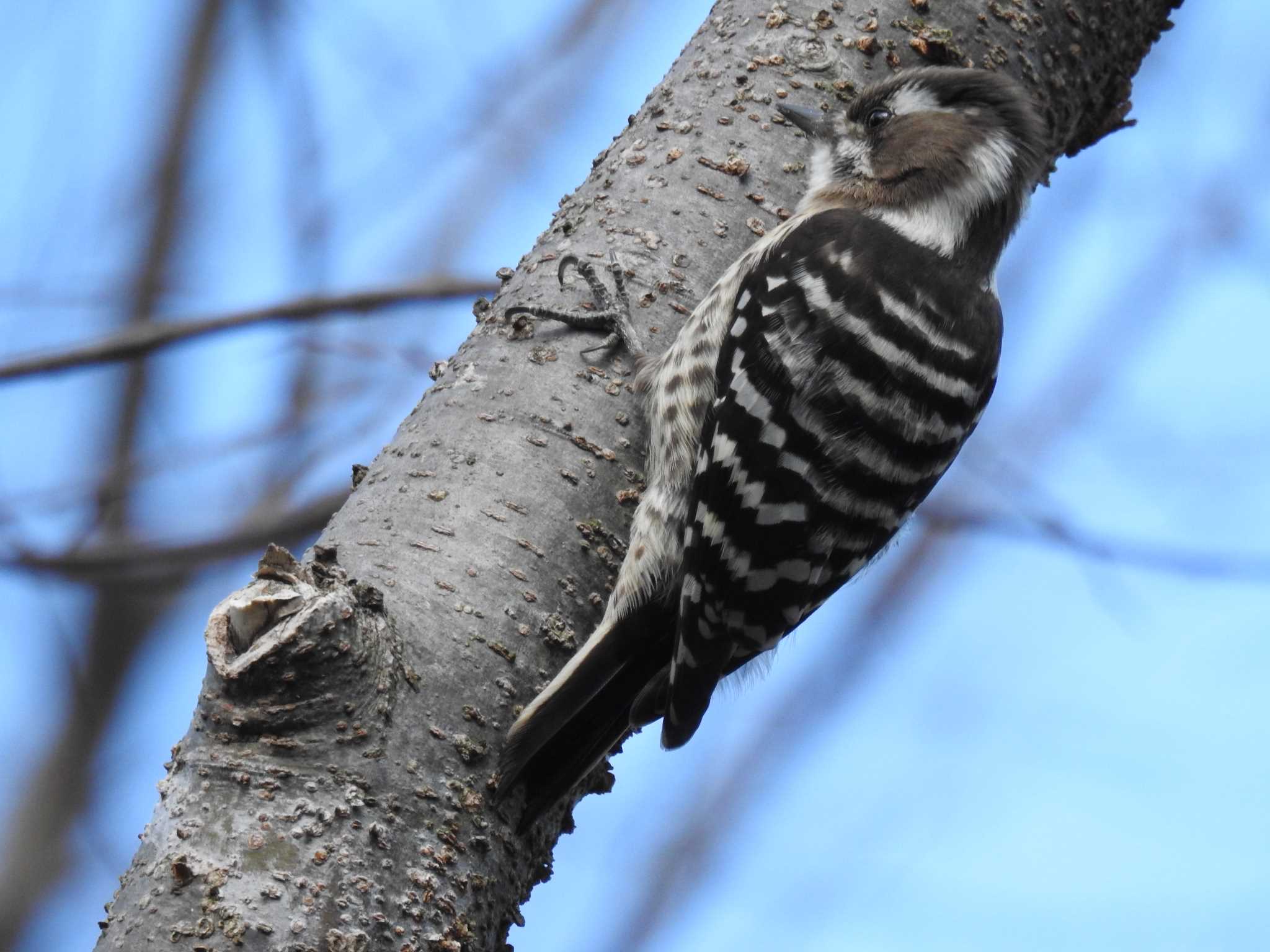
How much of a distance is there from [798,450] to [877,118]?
1.08 metres

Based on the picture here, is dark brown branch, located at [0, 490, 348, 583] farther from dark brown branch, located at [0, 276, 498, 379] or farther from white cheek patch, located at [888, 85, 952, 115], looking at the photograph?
white cheek patch, located at [888, 85, 952, 115]

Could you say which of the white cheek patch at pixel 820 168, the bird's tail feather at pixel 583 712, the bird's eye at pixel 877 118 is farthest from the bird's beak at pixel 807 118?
the bird's tail feather at pixel 583 712

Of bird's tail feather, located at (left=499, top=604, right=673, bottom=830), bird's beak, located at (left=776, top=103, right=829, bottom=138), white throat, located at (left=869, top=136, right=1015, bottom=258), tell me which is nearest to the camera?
bird's tail feather, located at (left=499, top=604, right=673, bottom=830)

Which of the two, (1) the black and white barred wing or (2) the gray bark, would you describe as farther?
(1) the black and white barred wing

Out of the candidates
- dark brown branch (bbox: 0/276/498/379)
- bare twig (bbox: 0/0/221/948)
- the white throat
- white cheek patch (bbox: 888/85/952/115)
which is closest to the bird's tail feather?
dark brown branch (bbox: 0/276/498/379)

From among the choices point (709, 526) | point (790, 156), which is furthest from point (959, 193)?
point (709, 526)

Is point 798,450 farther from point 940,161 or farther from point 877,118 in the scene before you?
point 940,161

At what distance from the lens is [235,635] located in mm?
1845

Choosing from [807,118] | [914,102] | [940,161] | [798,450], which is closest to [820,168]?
[807,118]

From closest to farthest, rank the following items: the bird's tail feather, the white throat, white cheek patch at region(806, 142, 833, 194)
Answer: the bird's tail feather
white cheek patch at region(806, 142, 833, 194)
the white throat

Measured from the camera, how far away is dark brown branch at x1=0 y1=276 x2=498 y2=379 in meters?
2.73

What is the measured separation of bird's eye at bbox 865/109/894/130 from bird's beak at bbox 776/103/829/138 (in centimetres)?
26

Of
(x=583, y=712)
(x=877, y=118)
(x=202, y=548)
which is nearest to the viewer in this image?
(x=583, y=712)

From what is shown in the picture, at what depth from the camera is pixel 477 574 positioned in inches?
88.7
